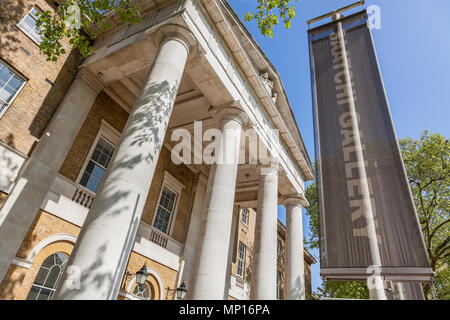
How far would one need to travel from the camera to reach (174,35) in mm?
7922

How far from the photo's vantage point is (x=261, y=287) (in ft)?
33.3

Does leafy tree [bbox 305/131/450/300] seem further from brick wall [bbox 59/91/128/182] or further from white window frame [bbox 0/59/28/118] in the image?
white window frame [bbox 0/59/28/118]

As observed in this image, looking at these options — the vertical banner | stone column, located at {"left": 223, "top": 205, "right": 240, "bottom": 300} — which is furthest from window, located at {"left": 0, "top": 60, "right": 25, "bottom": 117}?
stone column, located at {"left": 223, "top": 205, "right": 240, "bottom": 300}

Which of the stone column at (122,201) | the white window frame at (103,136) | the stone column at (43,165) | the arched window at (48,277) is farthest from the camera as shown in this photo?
the white window frame at (103,136)

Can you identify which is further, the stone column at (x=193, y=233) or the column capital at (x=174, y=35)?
the stone column at (x=193, y=233)

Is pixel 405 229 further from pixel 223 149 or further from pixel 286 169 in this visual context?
pixel 286 169

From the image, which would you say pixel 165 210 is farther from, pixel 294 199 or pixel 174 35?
pixel 174 35

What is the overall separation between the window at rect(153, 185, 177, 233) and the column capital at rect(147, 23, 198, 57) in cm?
780

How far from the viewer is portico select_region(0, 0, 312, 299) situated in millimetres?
5020

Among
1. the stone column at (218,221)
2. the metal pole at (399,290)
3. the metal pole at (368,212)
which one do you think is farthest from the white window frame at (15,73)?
the metal pole at (399,290)

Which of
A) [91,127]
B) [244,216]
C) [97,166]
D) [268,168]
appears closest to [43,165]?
[97,166]

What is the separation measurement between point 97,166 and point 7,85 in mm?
3943

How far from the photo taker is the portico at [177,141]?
5.02m

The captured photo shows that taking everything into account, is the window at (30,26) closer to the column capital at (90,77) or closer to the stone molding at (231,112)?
the column capital at (90,77)
